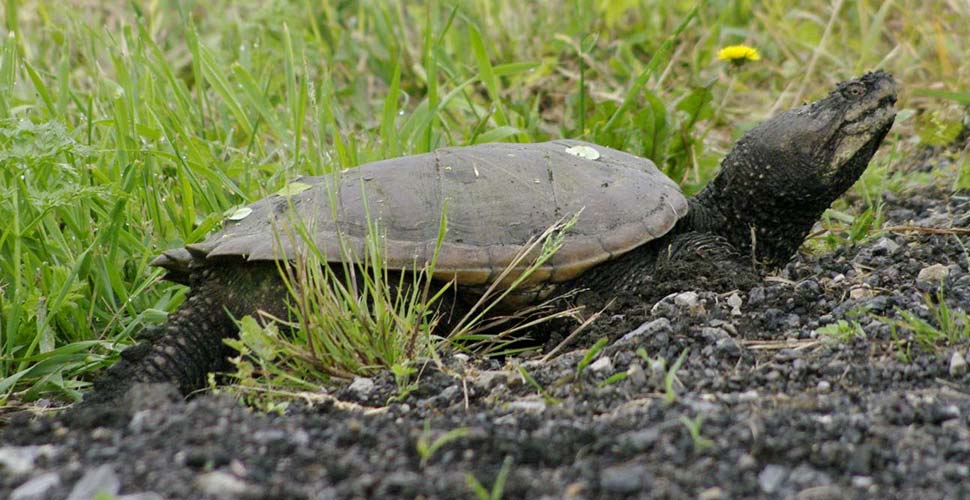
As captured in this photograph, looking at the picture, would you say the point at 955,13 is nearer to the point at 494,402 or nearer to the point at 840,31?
the point at 840,31

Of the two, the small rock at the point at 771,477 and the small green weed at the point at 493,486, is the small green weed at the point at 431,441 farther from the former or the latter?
the small rock at the point at 771,477

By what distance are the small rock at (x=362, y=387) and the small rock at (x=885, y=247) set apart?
1.77 metres

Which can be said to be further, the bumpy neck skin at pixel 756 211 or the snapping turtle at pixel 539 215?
the bumpy neck skin at pixel 756 211

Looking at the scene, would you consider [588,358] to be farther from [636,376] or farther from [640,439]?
[640,439]

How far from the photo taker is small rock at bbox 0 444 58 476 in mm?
1915

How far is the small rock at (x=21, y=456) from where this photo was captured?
75.4 inches

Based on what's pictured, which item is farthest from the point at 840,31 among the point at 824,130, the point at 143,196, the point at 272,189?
the point at 143,196

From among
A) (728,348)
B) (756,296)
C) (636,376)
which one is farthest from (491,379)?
(756,296)

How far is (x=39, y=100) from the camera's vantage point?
158 inches

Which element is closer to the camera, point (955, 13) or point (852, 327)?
point (852, 327)

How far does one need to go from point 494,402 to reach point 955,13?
3866 mm

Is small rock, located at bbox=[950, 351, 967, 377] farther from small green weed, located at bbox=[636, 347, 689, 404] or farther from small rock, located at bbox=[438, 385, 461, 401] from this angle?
small rock, located at bbox=[438, 385, 461, 401]

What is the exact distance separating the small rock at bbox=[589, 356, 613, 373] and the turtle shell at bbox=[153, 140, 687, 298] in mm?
505

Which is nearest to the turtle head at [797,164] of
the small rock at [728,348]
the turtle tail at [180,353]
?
the small rock at [728,348]
